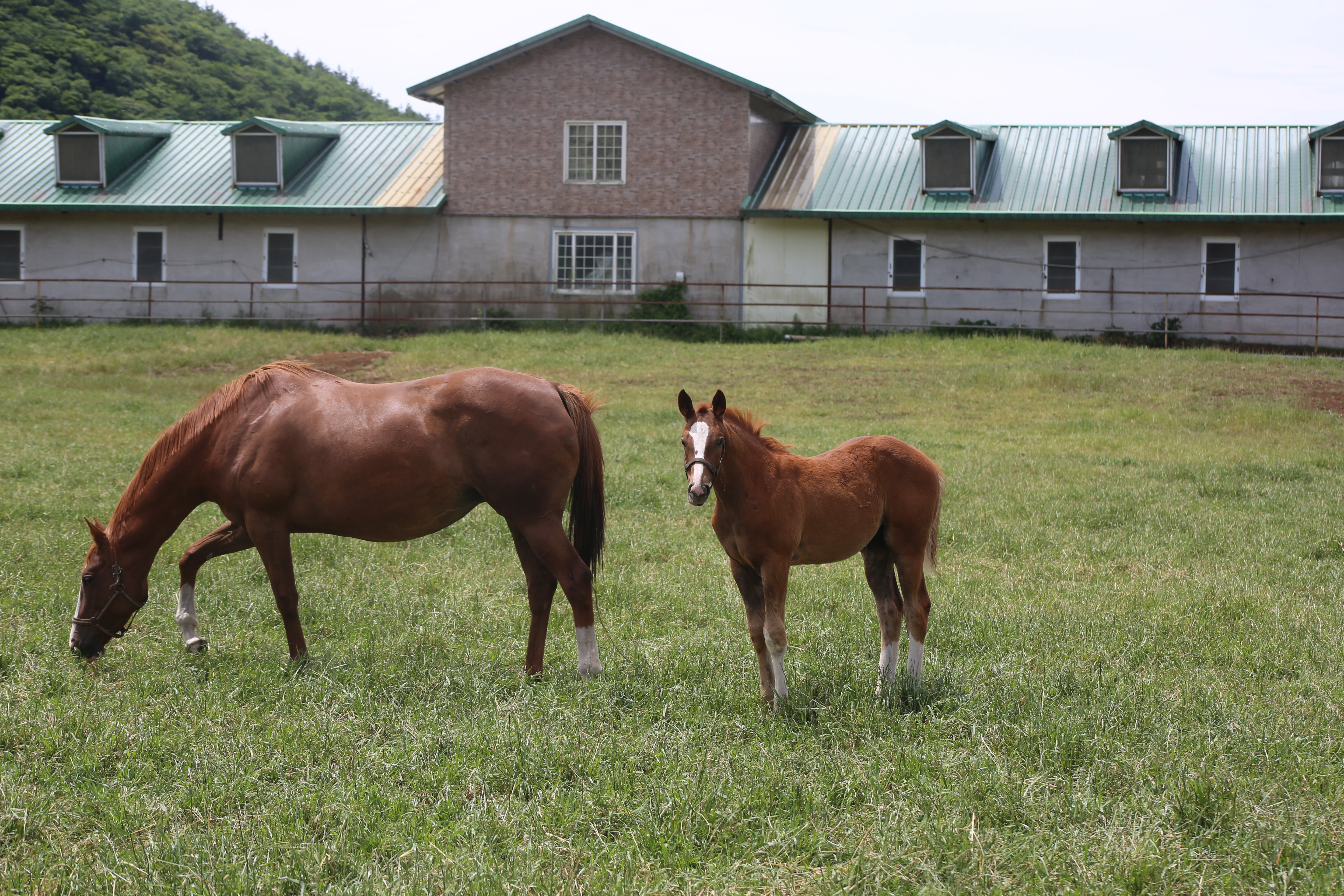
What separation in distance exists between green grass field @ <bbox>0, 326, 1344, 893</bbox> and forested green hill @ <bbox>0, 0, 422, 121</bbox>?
3989cm

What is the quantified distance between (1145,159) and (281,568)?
26.9m

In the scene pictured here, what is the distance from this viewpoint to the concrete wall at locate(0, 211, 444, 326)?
29688 millimetres

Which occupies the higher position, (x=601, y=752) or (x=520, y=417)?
(x=520, y=417)

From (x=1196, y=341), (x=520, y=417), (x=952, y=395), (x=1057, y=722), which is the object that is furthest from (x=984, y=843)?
(x=1196, y=341)

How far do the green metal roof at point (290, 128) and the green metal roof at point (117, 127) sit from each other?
177 centimetres

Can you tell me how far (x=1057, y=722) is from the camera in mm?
4969

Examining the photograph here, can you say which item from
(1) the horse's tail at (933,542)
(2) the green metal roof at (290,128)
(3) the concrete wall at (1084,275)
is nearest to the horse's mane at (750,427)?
(1) the horse's tail at (933,542)

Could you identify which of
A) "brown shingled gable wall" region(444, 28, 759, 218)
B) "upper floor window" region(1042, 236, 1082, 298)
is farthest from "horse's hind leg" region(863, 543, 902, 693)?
"upper floor window" region(1042, 236, 1082, 298)

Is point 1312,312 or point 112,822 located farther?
point 1312,312

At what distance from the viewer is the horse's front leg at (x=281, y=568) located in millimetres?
6289

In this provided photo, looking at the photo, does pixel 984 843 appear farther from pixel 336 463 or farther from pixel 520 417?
pixel 336 463

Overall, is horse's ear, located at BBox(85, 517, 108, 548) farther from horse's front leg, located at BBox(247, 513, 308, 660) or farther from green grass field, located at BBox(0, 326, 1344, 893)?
horse's front leg, located at BBox(247, 513, 308, 660)

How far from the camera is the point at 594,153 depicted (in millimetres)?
→ 29141

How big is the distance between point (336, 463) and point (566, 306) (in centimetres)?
2308
